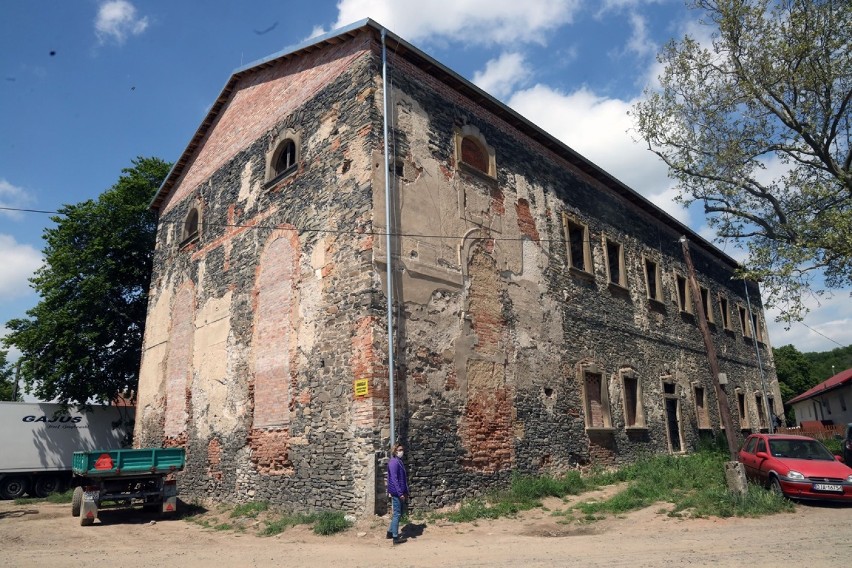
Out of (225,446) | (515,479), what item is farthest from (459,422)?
(225,446)

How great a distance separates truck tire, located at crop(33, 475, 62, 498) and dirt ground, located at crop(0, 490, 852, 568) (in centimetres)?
1002

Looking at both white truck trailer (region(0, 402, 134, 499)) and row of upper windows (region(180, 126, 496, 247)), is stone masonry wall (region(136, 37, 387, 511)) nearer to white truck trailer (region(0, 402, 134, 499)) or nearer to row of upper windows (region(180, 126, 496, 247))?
row of upper windows (region(180, 126, 496, 247))

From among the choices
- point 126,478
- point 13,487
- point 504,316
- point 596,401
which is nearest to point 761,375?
point 596,401

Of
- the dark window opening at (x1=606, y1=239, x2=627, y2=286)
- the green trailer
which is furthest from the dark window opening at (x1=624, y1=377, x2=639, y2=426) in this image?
the green trailer

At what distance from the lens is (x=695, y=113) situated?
16.4 metres

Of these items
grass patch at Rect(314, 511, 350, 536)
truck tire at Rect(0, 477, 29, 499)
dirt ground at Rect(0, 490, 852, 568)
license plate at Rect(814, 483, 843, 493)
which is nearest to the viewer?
dirt ground at Rect(0, 490, 852, 568)

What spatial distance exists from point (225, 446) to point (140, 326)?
10.7m

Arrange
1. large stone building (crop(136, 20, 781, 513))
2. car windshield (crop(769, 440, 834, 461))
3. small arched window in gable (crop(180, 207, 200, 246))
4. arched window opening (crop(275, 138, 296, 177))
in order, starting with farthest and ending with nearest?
small arched window in gable (crop(180, 207, 200, 246))
arched window opening (crop(275, 138, 296, 177))
car windshield (crop(769, 440, 834, 461))
large stone building (crop(136, 20, 781, 513))

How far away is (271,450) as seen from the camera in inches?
449

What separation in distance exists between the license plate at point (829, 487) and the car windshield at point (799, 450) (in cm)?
114

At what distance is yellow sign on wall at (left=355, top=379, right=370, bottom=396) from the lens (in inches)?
379

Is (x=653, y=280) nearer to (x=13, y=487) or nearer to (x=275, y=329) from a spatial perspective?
(x=275, y=329)

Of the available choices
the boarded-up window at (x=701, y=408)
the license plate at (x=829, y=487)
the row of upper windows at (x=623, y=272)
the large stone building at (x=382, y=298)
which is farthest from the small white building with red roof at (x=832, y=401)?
the license plate at (x=829, y=487)

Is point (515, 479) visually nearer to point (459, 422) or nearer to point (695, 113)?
point (459, 422)
